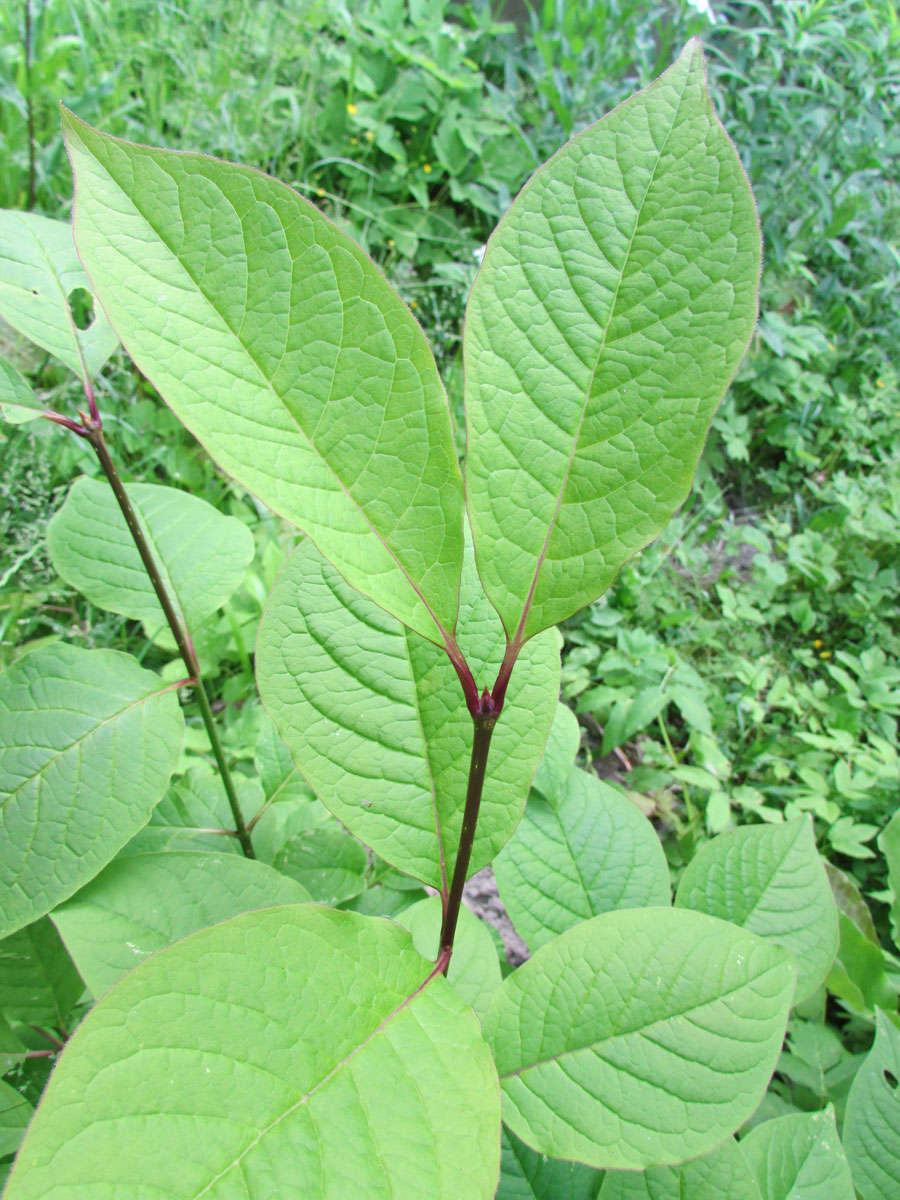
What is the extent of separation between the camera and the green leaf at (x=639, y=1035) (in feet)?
1.84

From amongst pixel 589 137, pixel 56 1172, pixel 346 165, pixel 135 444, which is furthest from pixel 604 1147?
pixel 346 165

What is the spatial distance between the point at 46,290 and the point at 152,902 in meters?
0.58

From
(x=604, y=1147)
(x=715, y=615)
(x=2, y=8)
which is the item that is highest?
(x=2, y=8)

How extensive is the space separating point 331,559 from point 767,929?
79 centimetres

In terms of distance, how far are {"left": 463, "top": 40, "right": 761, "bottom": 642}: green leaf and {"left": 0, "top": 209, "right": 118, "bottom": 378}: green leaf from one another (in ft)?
1.50

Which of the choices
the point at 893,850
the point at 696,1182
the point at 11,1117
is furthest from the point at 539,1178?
the point at 893,850

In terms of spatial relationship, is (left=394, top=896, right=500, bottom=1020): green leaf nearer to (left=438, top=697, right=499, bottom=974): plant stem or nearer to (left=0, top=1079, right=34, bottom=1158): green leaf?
(left=438, top=697, right=499, bottom=974): plant stem

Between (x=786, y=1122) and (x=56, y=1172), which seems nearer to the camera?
(x=56, y=1172)

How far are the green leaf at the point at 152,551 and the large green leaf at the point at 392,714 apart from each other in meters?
0.32

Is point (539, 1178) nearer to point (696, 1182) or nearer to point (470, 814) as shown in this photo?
point (696, 1182)

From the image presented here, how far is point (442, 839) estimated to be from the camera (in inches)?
23.5

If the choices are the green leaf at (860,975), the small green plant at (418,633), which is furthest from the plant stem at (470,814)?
the green leaf at (860,975)

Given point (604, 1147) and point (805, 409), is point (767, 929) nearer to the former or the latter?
point (604, 1147)

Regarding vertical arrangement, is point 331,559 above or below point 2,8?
below
